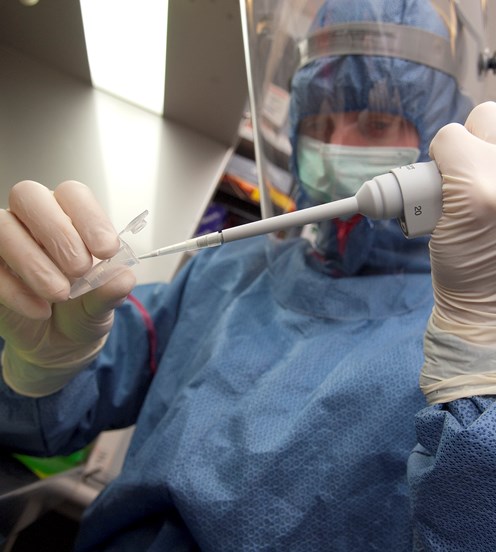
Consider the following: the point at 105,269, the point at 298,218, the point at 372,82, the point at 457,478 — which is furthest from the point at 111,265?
the point at 372,82

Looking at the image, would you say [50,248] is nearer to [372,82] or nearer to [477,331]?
[477,331]

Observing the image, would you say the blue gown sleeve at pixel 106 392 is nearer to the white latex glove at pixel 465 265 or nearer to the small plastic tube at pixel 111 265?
the small plastic tube at pixel 111 265

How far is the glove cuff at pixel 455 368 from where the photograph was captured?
61 cm

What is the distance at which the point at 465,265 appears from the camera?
0.63m

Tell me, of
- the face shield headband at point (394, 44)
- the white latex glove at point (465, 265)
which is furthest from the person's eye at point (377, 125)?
the white latex glove at point (465, 265)

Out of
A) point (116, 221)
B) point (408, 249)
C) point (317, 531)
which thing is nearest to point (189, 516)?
point (317, 531)

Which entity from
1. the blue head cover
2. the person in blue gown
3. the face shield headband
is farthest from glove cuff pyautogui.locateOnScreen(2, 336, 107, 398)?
the face shield headband

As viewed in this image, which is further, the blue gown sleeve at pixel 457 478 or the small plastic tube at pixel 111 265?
the small plastic tube at pixel 111 265

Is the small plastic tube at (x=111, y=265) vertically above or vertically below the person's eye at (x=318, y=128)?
above

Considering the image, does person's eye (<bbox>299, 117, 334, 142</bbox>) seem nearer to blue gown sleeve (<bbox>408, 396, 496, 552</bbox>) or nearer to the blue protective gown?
the blue protective gown

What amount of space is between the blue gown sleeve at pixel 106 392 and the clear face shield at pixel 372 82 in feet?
1.32

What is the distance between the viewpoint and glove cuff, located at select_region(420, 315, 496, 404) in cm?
61

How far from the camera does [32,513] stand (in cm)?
97

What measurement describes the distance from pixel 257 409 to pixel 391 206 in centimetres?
44
